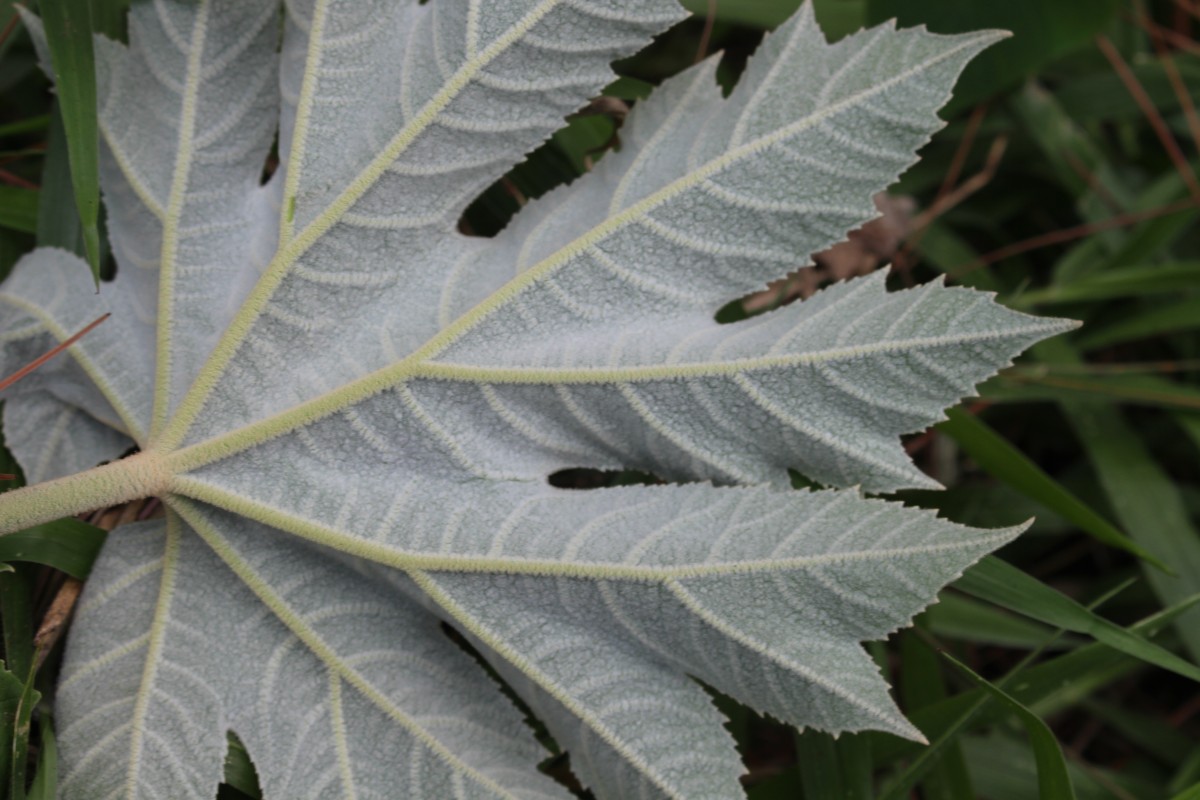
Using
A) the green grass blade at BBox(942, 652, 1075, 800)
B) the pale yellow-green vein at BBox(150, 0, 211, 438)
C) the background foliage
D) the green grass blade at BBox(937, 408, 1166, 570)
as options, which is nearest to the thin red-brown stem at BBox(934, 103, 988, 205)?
the background foliage

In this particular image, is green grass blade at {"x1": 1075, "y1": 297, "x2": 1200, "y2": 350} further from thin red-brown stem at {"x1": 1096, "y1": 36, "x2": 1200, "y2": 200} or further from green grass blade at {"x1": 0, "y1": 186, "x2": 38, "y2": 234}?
green grass blade at {"x1": 0, "y1": 186, "x2": 38, "y2": 234}

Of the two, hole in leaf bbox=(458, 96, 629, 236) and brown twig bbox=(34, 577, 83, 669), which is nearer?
brown twig bbox=(34, 577, 83, 669)

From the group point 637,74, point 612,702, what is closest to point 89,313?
point 612,702

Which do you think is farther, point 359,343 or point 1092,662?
point 1092,662

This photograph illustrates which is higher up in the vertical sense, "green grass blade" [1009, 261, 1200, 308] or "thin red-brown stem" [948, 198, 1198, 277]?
"thin red-brown stem" [948, 198, 1198, 277]

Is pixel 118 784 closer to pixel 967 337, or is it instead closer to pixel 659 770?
pixel 659 770

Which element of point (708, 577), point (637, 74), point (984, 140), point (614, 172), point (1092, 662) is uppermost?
point (637, 74)
